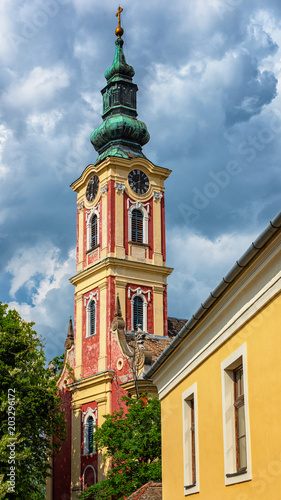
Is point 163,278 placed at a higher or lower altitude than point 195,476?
higher

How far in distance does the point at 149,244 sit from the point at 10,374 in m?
14.2

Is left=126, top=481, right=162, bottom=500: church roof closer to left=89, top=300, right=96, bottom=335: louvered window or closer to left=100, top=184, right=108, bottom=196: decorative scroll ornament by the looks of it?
left=89, top=300, right=96, bottom=335: louvered window

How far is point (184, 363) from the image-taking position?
49.9 ft

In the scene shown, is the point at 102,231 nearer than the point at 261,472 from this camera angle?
No

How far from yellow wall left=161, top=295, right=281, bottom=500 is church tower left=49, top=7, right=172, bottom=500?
2368 cm

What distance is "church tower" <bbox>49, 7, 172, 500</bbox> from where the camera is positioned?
128ft

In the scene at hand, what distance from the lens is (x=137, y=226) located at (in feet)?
141

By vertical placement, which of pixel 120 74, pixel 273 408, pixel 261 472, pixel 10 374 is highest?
pixel 120 74

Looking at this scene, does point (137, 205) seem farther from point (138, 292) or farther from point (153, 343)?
point (153, 343)

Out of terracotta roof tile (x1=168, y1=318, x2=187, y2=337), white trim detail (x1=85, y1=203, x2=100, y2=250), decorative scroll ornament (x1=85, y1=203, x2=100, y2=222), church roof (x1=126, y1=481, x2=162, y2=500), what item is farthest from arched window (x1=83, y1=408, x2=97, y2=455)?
church roof (x1=126, y1=481, x2=162, y2=500)

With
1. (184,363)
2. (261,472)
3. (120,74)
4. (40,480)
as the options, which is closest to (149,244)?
(120,74)

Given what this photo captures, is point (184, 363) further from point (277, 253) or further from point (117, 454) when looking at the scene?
point (117, 454)

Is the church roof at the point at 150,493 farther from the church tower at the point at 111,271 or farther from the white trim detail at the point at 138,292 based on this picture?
the white trim detail at the point at 138,292

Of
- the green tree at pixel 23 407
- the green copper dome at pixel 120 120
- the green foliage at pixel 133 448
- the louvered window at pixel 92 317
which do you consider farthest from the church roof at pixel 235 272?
the green copper dome at pixel 120 120
